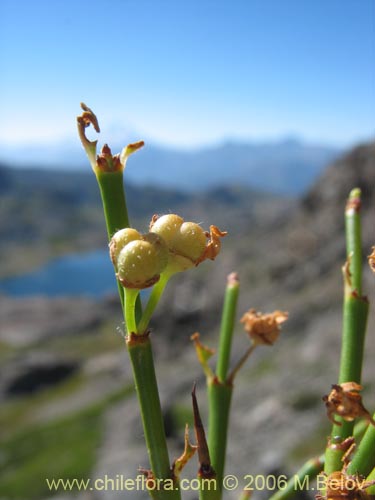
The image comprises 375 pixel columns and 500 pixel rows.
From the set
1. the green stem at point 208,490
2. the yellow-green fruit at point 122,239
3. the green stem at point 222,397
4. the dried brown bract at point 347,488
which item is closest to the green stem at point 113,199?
the yellow-green fruit at point 122,239

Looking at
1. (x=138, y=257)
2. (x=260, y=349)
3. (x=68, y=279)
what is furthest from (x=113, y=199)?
(x=68, y=279)

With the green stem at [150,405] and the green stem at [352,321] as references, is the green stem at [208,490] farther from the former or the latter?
the green stem at [352,321]

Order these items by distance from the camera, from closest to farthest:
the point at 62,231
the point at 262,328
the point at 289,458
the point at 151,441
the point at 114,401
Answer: the point at 151,441
the point at 262,328
the point at 289,458
the point at 114,401
the point at 62,231

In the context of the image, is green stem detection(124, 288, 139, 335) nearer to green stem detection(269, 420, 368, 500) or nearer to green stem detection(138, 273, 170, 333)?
green stem detection(138, 273, 170, 333)

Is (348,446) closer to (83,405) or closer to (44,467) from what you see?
(44,467)

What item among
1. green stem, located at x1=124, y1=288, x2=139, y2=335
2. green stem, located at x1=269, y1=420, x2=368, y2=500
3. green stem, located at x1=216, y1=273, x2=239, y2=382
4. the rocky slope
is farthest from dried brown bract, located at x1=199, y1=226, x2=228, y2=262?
the rocky slope

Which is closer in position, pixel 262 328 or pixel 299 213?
pixel 262 328

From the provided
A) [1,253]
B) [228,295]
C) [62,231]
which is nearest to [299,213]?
[228,295]
